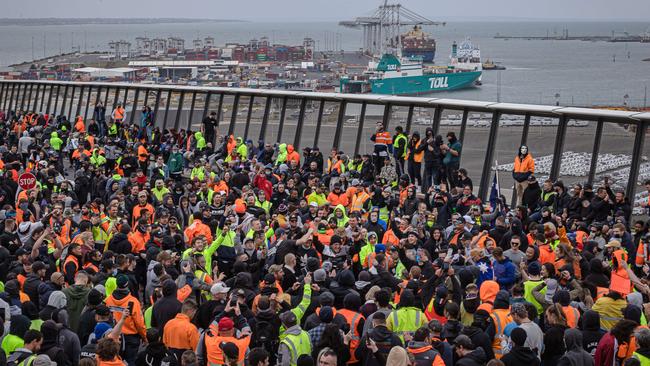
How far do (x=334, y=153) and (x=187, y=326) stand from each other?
1093cm

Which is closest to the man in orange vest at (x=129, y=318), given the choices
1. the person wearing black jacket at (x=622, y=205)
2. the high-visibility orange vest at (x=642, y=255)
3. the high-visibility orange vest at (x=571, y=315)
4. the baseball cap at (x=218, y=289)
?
the baseball cap at (x=218, y=289)

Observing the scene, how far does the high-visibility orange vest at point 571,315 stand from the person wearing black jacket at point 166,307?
3949 mm

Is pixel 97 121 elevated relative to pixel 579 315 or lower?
lower

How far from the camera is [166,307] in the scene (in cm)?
955

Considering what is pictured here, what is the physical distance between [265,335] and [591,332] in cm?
308

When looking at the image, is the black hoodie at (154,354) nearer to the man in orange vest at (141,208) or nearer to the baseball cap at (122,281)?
the baseball cap at (122,281)

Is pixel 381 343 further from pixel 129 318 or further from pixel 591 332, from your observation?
pixel 129 318

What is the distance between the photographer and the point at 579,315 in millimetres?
8930

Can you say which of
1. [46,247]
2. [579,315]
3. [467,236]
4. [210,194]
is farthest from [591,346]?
[210,194]

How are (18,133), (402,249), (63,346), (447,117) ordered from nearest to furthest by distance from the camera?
(63,346)
(402,249)
(447,117)
(18,133)

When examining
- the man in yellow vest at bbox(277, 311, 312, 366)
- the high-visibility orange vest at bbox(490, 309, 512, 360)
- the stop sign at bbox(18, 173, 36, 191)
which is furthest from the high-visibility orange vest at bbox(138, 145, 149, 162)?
the high-visibility orange vest at bbox(490, 309, 512, 360)

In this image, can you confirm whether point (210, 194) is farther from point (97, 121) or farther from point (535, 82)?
point (535, 82)

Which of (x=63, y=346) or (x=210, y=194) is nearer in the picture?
(x=63, y=346)

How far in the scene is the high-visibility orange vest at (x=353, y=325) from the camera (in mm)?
8503
